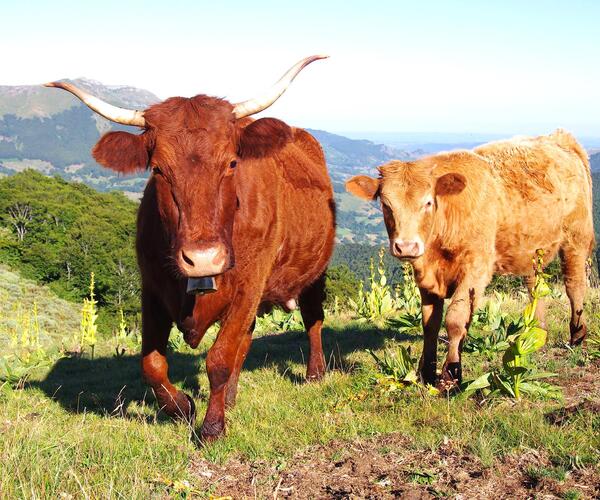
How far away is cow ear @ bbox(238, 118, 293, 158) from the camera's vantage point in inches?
193

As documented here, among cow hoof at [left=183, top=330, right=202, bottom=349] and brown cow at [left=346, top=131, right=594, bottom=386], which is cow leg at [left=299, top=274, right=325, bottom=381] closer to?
brown cow at [left=346, top=131, right=594, bottom=386]

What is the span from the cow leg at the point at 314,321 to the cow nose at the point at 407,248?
215cm

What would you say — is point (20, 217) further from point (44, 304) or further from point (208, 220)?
point (208, 220)

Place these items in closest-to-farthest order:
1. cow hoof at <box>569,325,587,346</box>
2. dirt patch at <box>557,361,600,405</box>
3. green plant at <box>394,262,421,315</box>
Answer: dirt patch at <box>557,361,600,405</box>
cow hoof at <box>569,325,587,346</box>
green plant at <box>394,262,421,315</box>

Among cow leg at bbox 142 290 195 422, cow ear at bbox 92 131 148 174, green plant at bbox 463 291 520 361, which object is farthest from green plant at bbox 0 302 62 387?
green plant at bbox 463 291 520 361

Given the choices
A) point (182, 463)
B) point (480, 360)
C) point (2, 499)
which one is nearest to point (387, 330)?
point (480, 360)

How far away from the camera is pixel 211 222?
4.17 m

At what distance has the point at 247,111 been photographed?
15.8 ft

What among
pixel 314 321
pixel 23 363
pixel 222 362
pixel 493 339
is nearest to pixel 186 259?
pixel 222 362

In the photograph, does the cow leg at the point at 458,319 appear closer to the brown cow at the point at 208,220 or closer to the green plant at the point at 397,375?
the green plant at the point at 397,375

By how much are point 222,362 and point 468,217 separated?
300 cm

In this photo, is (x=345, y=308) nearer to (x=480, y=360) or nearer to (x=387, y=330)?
(x=387, y=330)

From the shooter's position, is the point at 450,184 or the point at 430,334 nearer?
the point at 450,184

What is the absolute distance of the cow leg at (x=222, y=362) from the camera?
4805 millimetres
